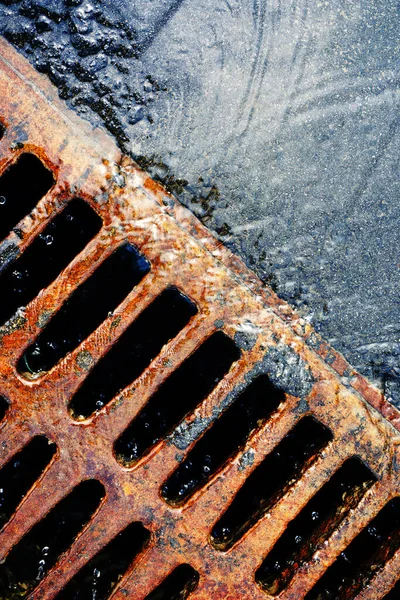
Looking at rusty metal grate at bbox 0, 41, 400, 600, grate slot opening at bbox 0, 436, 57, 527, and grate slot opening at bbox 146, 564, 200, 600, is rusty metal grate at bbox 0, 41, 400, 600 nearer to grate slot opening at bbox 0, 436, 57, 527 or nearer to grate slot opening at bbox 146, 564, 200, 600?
grate slot opening at bbox 146, 564, 200, 600

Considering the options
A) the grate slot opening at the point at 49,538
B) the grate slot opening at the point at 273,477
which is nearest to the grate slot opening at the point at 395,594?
the grate slot opening at the point at 273,477

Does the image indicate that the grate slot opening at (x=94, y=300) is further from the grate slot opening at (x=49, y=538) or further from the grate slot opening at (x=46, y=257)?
A: the grate slot opening at (x=49, y=538)

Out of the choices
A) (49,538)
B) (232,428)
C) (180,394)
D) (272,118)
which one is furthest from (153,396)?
(272,118)

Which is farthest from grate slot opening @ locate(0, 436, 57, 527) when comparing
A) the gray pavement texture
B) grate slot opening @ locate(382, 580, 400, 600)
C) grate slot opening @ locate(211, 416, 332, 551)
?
grate slot opening @ locate(382, 580, 400, 600)

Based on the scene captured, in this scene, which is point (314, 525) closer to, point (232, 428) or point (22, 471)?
point (232, 428)

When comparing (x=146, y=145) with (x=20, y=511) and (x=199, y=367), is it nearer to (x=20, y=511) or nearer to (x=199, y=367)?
(x=199, y=367)

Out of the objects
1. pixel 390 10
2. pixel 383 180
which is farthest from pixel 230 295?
pixel 390 10
